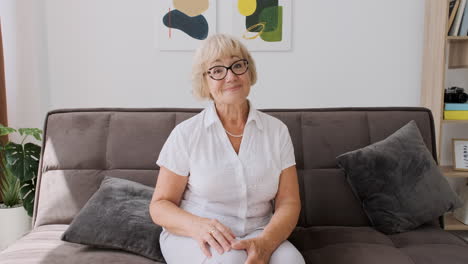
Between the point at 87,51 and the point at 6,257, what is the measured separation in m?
2.00

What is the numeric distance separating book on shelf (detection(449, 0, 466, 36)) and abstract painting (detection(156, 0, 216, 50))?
164 centimetres

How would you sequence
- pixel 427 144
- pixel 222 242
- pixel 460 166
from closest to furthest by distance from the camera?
1. pixel 222 242
2. pixel 427 144
3. pixel 460 166

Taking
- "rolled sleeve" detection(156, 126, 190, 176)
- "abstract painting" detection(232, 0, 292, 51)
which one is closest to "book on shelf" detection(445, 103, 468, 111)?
"abstract painting" detection(232, 0, 292, 51)

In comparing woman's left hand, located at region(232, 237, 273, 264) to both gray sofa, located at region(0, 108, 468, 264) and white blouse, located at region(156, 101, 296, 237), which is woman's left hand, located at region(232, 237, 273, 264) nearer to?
white blouse, located at region(156, 101, 296, 237)

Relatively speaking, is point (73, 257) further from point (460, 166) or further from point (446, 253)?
point (460, 166)

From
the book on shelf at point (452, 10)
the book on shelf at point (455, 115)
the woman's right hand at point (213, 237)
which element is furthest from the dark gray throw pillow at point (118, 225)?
the book on shelf at point (452, 10)

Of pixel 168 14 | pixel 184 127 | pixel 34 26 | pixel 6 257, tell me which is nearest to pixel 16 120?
pixel 34 26

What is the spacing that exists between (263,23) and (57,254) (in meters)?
2.22

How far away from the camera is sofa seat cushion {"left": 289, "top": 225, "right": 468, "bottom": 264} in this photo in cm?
146

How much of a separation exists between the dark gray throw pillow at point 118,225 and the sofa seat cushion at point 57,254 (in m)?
0.03

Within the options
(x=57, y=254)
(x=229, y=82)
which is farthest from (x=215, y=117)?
(x=57, y=254)

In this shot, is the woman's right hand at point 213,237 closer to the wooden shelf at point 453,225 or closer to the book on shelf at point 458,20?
the wooden shelf at point 453,225

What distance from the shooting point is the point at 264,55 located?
313 cm

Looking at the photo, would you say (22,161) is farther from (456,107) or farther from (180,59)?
(456,107)
